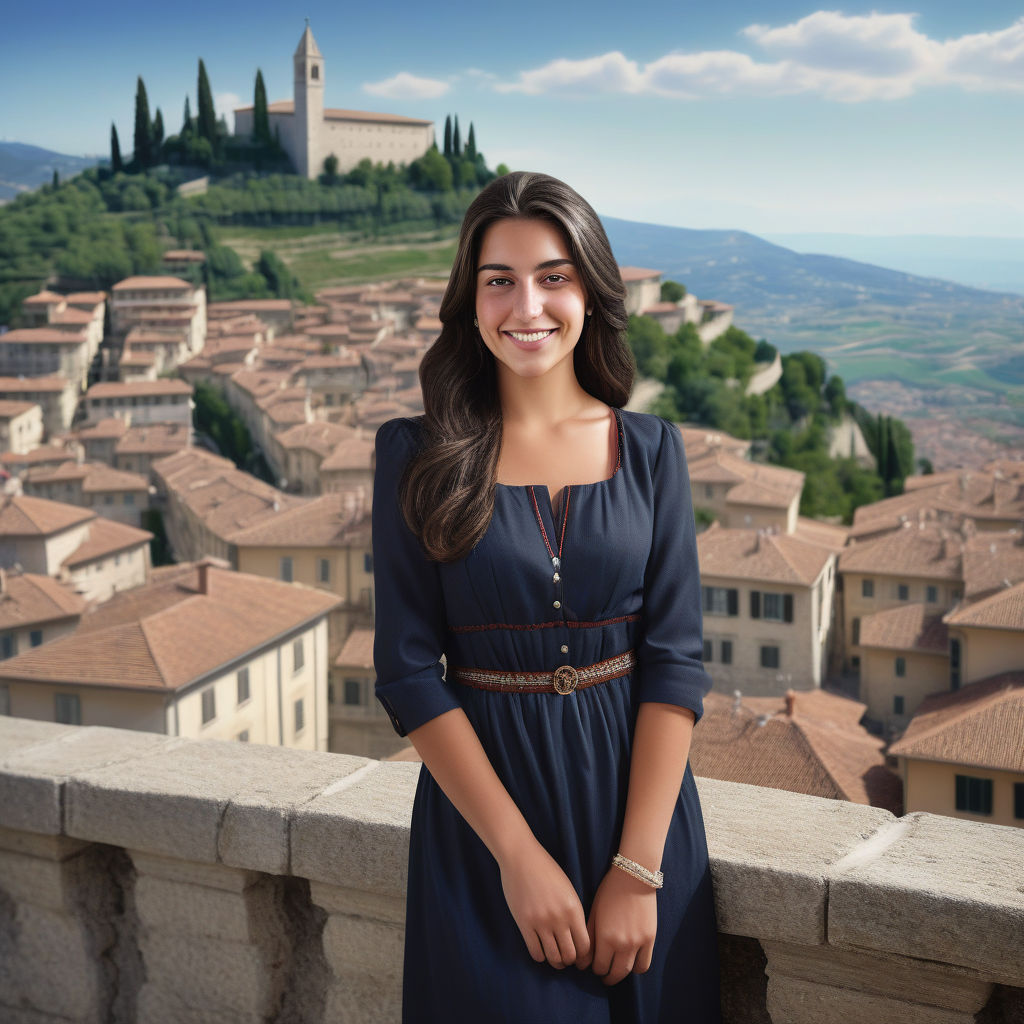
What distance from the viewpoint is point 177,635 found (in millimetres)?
19938

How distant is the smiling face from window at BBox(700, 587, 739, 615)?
26626mm

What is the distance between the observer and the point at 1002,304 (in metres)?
96.9

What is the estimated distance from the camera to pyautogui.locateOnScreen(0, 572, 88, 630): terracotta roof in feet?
85.8

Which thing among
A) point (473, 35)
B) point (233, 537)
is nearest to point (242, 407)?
point (233, 537)

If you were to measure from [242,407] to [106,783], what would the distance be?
5360 cm

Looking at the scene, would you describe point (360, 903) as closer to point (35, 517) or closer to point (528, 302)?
point (528, 302)

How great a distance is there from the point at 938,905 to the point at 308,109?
8719cm

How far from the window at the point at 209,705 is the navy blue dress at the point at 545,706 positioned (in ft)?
60.5

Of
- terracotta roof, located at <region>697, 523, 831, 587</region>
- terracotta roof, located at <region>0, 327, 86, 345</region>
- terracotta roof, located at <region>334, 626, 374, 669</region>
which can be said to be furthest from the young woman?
terracotta roof, located at <region>0, 327, 86, 345</region>

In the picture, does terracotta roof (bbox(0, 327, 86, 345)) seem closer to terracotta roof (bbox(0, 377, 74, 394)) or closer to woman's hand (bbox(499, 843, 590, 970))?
terracotta roof (bbox(0, 377, 74, 394))

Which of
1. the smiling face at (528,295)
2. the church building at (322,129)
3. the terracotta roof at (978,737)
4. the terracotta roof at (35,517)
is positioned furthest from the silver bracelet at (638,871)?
the church building at (322,129)

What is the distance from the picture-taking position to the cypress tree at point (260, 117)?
267 ft

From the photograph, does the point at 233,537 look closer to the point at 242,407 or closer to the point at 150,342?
the point at 242,407

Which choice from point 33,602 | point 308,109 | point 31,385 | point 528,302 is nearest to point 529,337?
point 528,302
